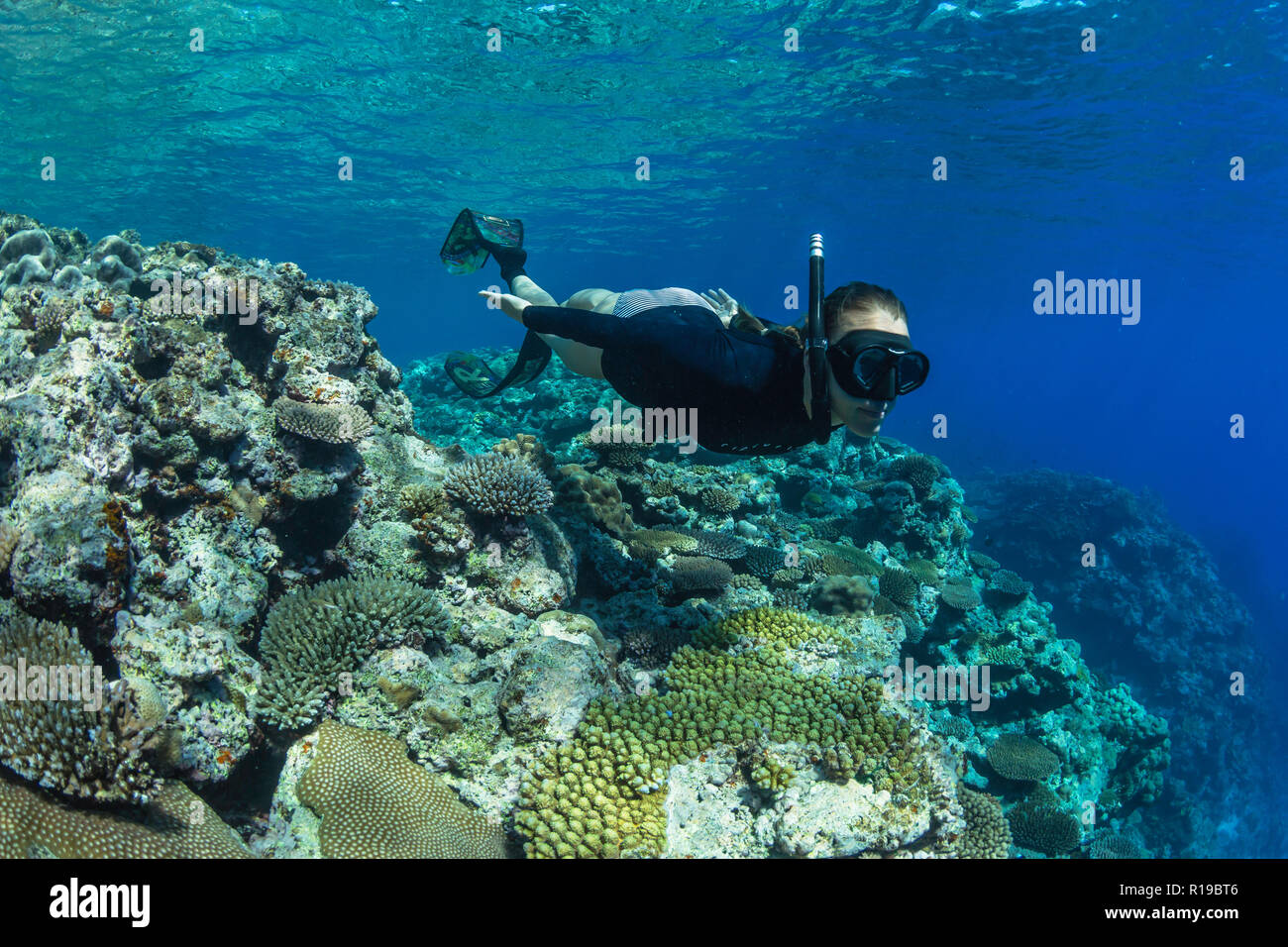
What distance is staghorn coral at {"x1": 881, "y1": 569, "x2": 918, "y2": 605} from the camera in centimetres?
941

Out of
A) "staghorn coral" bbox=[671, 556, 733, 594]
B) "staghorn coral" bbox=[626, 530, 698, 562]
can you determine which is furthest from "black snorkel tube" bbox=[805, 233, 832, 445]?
"staghorn coral" bbox=[626, 530, 698, 562]

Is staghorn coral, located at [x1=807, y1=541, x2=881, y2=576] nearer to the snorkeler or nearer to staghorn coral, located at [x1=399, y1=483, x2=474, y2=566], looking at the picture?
the snorkeler

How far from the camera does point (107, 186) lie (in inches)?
1312

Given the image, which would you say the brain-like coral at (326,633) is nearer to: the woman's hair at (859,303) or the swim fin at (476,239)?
the woman's hair at (859,303)

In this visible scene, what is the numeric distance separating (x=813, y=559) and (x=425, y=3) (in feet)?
61.2

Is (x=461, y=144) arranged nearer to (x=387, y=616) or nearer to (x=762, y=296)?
(x=387, y=616)

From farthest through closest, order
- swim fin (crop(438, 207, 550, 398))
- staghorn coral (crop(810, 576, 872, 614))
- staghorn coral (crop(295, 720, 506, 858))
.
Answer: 1. staghorn coral (crop(810, 576, 872, 614))
2. swim fin (crop(438, 207, 550, 398))
3. staghorn coral (crop(295, 720, 506, 858))

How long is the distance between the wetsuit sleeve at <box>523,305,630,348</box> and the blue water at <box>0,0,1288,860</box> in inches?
668

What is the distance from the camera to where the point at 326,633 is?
452cm

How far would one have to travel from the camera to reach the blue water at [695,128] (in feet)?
58.1

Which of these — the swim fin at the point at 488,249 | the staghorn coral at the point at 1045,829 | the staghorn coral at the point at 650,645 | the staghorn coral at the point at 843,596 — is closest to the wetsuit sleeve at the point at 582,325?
the swim fin at the point at 488,249

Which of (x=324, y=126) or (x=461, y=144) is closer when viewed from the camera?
(x=324, y=126)
